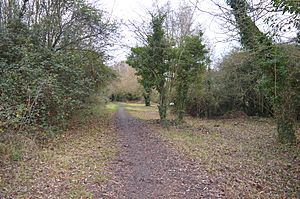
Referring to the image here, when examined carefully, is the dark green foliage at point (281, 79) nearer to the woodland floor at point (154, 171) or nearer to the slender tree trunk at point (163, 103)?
the woodland floor at point (154, 171)

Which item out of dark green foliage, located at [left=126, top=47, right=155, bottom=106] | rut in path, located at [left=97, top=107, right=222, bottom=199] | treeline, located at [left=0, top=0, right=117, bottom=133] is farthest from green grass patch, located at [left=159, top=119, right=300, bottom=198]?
dark green foliage, located at [left=126, top=47, right=155, bottom=106]

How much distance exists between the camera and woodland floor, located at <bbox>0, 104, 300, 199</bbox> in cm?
473

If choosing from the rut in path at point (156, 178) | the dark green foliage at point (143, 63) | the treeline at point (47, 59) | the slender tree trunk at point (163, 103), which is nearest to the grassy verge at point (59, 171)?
the rut in path at point (156, 178)

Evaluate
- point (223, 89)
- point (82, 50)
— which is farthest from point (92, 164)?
point (223, 89)

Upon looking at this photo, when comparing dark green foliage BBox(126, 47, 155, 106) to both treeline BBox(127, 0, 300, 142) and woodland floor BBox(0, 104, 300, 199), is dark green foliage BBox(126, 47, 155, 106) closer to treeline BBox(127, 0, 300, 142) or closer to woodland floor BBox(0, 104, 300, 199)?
treeline BBox(127, 0, 300, 142)

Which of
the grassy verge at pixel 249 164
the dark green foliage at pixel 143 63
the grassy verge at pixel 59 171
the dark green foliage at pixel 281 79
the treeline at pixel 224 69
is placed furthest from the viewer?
the dark green foliage at pixel 143 63

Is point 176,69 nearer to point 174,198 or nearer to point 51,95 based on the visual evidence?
point 51,95

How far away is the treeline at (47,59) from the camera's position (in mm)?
8180

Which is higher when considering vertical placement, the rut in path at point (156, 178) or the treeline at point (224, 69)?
the treeline at point (224, 69)

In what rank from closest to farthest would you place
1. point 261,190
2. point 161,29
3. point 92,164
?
1. point 261,190
2. point 92,164
3. point 161,29

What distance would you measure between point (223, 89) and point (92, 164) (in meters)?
14.7

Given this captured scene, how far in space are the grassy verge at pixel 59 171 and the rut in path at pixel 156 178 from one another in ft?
1.27

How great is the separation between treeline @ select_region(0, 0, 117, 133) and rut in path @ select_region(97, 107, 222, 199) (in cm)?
337

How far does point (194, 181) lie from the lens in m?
5.31
